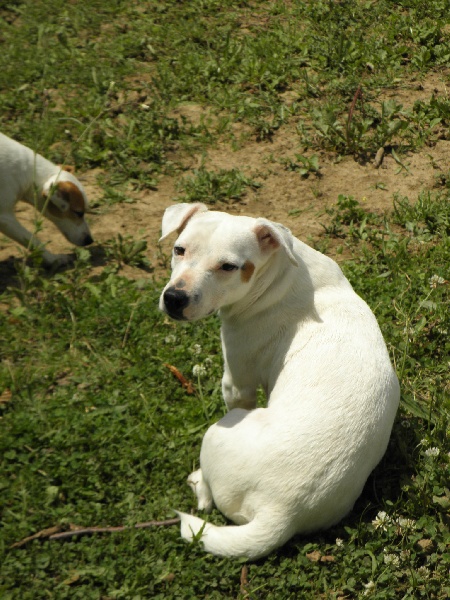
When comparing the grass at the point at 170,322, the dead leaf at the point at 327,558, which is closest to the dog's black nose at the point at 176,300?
the grass at the point at 170,322

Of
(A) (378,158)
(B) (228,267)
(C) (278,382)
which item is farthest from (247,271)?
(A) (378,158)

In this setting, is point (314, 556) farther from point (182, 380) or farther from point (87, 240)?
point (87, 240)

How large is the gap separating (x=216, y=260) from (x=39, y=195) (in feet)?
11.4

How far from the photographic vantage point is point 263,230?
4445 millimetres

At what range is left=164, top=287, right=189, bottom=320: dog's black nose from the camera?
4156mm

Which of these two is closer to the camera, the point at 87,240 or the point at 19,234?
the point at 19,234

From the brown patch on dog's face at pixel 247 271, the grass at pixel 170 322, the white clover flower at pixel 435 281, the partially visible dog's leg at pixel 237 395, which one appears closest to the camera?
the grass at pixel 170 322

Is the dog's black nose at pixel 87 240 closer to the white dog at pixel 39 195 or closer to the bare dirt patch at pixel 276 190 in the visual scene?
the white dog at pixel 39 195

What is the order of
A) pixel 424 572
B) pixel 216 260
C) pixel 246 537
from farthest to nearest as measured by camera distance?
pixel 216 260 < pixel 424 572 < pixel 246 537

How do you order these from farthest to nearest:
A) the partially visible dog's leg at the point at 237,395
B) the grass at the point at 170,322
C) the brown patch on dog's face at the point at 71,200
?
the brown patch on dog's face at the point at 71,200, the partially visible dog's leg at the point at 237,395, the grass at the point at 170,322

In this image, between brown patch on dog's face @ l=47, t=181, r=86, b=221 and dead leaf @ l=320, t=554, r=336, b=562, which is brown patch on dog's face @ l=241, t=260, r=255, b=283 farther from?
brown patch on dog's face @ l=47, t=181, r=86, b=221

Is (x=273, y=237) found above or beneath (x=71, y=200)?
above

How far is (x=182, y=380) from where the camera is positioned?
546 centimetres

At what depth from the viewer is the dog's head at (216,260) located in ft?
13.8
